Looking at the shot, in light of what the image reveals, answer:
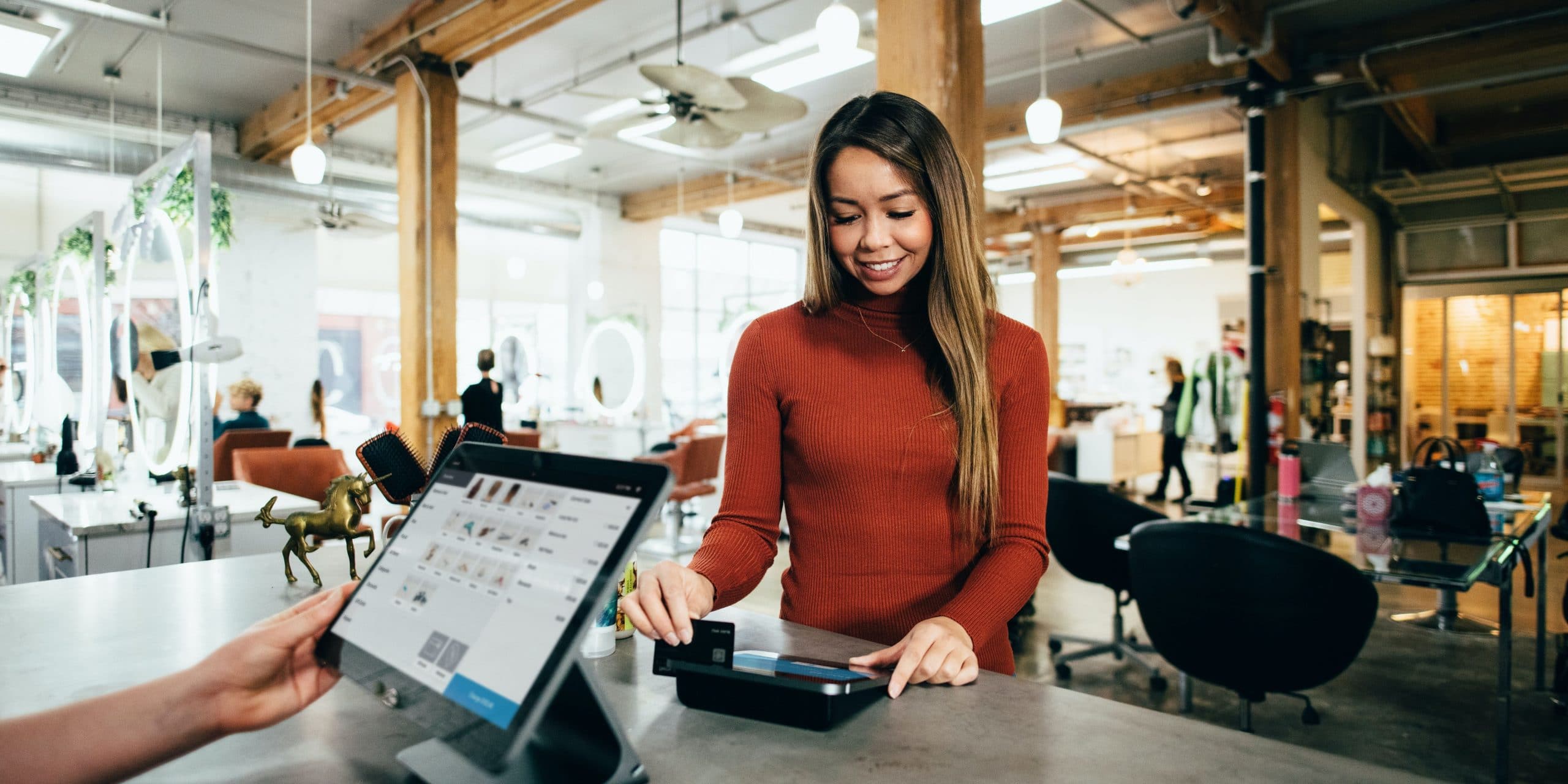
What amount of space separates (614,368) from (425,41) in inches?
234

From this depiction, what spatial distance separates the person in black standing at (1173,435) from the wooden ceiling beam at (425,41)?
7.07m

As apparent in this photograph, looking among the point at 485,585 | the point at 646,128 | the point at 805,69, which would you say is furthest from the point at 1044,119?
the point at 485,585

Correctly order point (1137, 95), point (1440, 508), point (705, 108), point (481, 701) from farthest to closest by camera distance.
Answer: point (1137, 95) < point (705, 108) < point (1440, 508) < point (481, 701)

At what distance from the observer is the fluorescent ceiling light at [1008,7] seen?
541 cm

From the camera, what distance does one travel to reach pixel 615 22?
643cm

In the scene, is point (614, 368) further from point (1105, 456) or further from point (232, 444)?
point (1105, 456)

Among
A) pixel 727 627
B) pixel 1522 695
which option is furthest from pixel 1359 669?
pixel 727 627

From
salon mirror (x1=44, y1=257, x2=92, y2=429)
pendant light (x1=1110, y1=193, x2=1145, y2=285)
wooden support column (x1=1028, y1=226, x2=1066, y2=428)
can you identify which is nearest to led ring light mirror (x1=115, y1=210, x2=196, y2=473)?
salon mirror (x1=44, y1=257, x2=92, y2=429)

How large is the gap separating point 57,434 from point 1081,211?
448 inches

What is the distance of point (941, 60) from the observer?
3.29m

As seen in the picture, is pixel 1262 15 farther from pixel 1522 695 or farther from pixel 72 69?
pixel 72 69

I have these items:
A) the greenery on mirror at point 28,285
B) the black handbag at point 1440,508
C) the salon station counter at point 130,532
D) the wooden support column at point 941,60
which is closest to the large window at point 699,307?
the greenery on mirror at point 28,285

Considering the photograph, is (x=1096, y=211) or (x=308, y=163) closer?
(x=308, y=163)

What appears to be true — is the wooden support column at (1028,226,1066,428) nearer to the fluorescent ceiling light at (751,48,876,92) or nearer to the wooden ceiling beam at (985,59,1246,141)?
the wooden ceiling beam at (985,59,1246,141)
